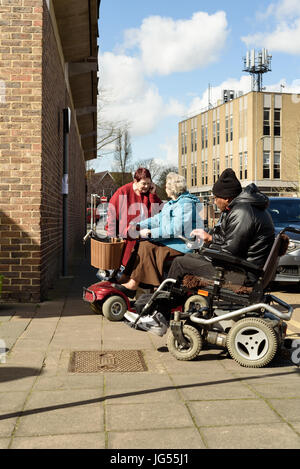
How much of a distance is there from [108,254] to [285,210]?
19.2 feet

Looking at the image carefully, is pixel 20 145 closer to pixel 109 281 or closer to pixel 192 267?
pixel 109 281

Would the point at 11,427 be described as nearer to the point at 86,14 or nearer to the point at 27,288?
the point at 27,288

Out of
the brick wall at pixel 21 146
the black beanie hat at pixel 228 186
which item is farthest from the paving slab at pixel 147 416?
the brick wall at pixel 21 146

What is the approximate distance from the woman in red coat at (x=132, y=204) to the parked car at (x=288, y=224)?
274 centimetres

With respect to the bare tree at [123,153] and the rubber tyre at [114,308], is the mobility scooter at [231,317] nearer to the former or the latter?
the rubber tyre at [114,308]

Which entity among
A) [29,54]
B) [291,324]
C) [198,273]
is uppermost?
[29,54]

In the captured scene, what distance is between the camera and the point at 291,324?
6.68 metres

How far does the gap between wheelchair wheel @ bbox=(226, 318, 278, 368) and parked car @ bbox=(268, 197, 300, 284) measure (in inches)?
166

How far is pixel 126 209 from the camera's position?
7336 mm

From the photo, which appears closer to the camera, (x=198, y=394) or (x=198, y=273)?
(x=198, y=394)

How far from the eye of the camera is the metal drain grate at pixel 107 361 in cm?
462

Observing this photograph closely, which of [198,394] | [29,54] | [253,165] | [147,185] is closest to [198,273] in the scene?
[198,394]

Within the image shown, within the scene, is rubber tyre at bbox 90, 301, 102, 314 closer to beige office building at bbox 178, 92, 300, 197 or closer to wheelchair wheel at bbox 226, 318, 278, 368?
wheelchair wheel at bbox 226, 318, 278, 368
